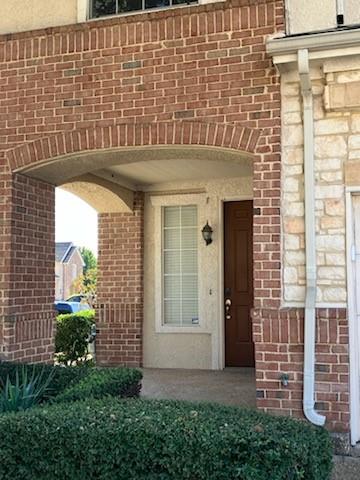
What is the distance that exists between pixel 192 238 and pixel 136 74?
3.41 metres

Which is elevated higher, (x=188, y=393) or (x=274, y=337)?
(x=274, y=337)

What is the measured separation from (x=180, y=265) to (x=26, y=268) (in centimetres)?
297

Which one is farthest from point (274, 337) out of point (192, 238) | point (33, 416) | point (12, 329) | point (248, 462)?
point (192, 238)

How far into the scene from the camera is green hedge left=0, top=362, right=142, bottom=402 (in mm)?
4824

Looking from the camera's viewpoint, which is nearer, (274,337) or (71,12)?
(274,337)

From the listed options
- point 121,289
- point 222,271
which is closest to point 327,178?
point 222,271

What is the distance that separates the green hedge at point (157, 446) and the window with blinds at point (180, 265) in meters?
4.73

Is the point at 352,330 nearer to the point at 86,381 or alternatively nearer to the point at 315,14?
the point at 86,381

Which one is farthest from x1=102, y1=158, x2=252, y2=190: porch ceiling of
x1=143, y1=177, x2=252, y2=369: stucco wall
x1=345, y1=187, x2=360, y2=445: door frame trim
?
x1=345, y1=187, x2=360, y2=445: door frame trim

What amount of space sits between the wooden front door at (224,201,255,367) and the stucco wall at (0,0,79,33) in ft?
11.9

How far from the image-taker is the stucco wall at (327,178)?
512 cm

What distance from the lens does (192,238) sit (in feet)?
28.9

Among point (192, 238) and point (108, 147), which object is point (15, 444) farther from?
point (192, 238)

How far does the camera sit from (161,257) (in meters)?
8.91
